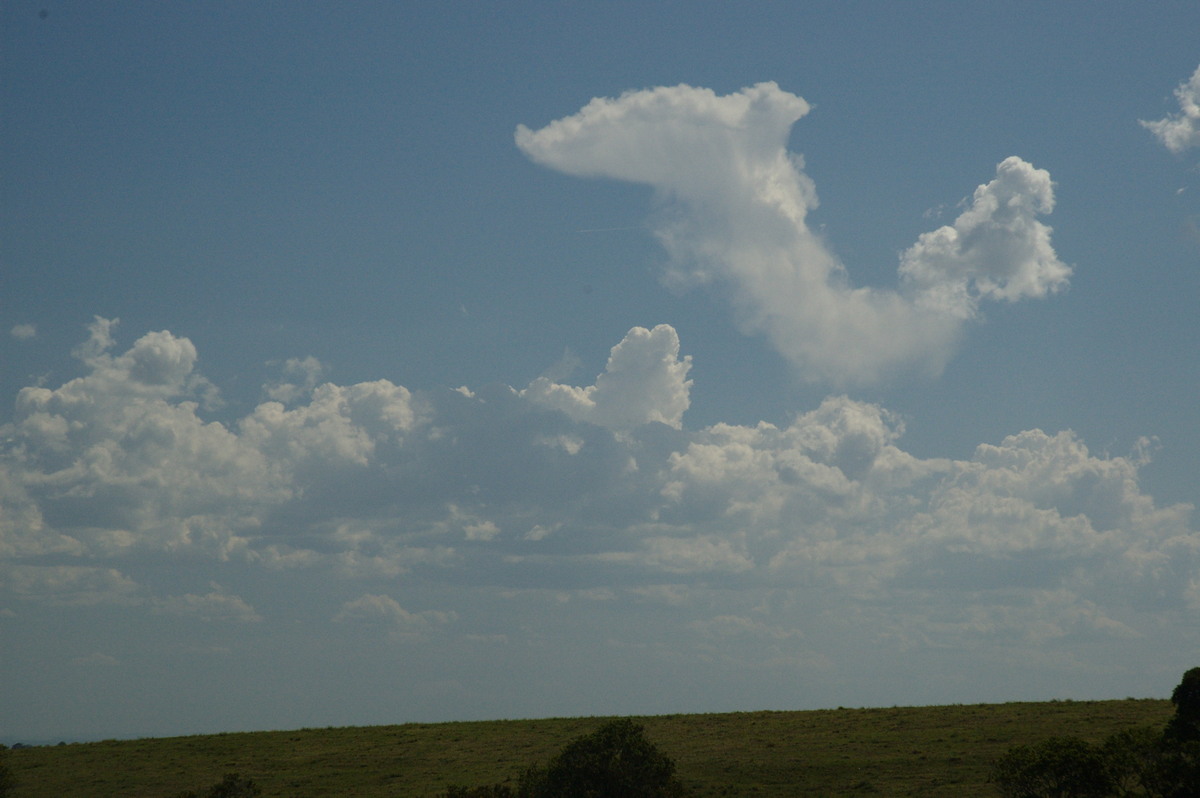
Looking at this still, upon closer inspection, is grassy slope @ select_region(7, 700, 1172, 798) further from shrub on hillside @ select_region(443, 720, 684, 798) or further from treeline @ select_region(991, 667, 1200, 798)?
shrub on hillside @ select_region(443, 720, 684, 798)

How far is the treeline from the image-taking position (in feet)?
161

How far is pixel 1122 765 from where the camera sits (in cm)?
5025

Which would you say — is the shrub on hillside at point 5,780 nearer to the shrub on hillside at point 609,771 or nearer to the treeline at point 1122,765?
the shrub on hillside at point 609,771

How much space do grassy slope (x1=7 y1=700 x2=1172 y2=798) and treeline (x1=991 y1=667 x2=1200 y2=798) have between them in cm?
1023

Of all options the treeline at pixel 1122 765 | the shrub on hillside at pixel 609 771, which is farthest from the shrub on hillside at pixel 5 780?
the treeline at pixel 1122 765

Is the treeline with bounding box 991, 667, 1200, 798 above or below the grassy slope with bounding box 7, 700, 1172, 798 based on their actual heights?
above

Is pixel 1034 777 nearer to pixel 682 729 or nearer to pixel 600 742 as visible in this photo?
pixel 600 742

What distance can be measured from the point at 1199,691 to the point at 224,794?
58.6 m

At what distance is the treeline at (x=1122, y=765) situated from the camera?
49.0m

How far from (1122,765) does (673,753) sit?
1471 inches

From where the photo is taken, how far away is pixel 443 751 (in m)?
86.7

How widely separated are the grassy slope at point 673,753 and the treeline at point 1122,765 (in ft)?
33.6

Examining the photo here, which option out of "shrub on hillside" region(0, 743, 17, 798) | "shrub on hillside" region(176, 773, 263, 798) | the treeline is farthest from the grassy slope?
the treeline

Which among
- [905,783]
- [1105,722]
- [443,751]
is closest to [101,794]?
[443,751]
